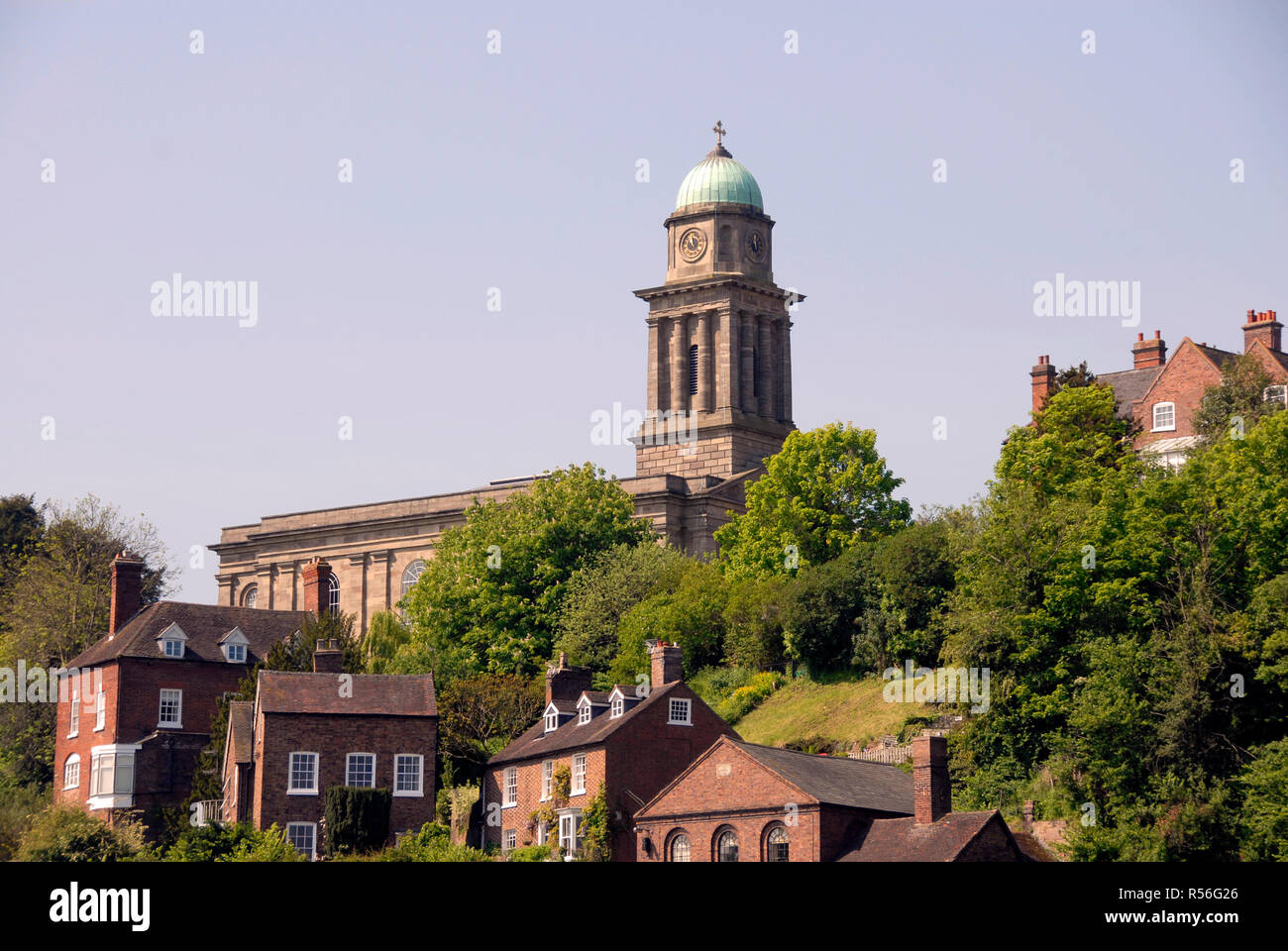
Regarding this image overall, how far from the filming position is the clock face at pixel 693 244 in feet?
373

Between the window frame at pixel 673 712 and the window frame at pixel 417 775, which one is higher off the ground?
the window frame at pixel 673 712

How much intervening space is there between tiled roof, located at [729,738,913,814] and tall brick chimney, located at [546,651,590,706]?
41.1 ft

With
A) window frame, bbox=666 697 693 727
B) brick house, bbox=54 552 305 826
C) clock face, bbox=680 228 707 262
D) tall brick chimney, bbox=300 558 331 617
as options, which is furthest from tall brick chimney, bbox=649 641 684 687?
clock face, bbox=680 228 707 262

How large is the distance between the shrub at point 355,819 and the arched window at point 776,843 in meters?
13.8

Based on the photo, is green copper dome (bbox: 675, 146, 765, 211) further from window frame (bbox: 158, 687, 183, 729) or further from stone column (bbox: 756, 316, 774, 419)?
window frame (bbox: 158, 687, 183, 729)

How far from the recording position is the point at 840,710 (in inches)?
2771

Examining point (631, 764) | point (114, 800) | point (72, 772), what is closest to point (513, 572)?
point (72, 772)

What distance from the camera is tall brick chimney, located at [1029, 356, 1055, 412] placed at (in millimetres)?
82750

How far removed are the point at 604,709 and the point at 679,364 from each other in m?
49.5

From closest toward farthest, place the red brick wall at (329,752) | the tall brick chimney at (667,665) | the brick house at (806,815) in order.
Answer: the brick house at (806,815) < the red brick wall at (329,752) < the tall brick chimney at (667,665)

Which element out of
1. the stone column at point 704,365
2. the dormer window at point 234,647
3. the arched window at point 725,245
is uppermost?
the arched window at point 725,245

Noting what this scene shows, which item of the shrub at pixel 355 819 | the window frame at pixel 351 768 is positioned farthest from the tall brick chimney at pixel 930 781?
Answer: the window frame at pixel 351 768

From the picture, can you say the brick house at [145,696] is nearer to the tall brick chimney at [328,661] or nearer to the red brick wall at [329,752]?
the tall brick chimney at [328,661]

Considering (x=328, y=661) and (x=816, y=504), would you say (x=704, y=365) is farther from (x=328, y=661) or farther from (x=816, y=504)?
(x=328, y=661)
